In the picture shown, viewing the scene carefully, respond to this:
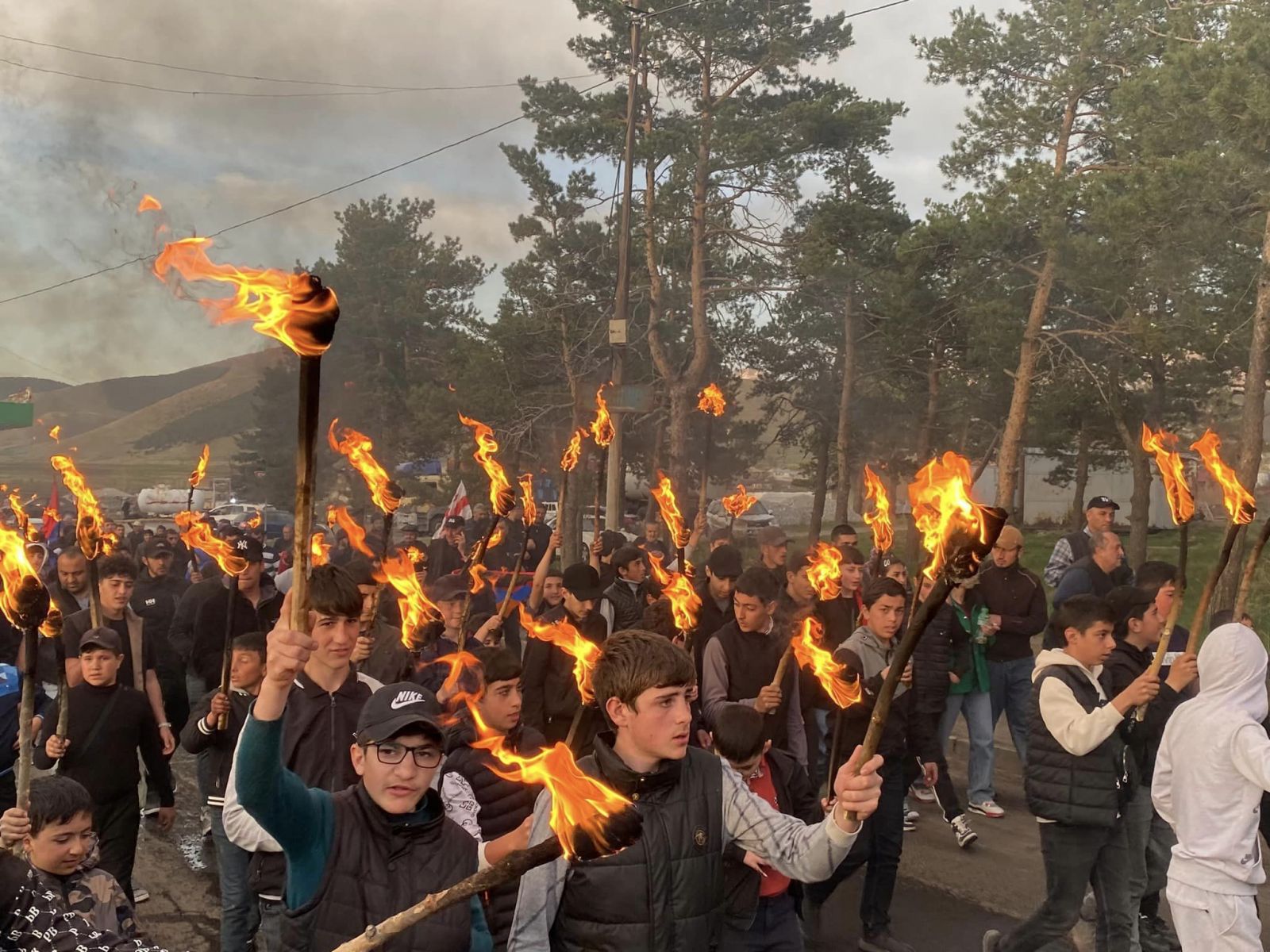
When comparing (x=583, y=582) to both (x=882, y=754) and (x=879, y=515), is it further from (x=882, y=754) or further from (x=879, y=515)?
(x=882, y=754)

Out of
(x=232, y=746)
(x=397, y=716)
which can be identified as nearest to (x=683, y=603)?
(x=232, y=746)

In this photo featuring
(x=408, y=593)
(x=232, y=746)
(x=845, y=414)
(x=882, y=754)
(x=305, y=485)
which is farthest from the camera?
(x=845, y=414)

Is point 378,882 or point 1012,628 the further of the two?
point 1012,628

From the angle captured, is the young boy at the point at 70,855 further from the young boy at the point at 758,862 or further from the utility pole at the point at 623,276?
the utility pole at the point at 623,276

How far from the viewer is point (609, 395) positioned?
1659 centimetres

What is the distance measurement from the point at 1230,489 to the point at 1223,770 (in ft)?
4.68

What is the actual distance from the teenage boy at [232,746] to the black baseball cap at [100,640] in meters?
0.57

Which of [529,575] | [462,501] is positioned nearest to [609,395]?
[462,501]

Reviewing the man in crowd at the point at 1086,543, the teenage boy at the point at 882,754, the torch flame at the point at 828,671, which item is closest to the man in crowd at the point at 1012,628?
the man in crowd at the point at 1086,543

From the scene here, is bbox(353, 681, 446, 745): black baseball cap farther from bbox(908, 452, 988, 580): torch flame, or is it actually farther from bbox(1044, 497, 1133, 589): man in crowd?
bbox(1044, 497, 1133, 589): man in crowd

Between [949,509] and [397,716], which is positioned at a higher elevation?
[949,509]

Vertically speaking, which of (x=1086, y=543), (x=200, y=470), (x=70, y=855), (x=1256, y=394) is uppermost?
(x=1256, y=394)

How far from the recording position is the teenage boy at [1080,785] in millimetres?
4594

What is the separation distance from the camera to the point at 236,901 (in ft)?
16.0
